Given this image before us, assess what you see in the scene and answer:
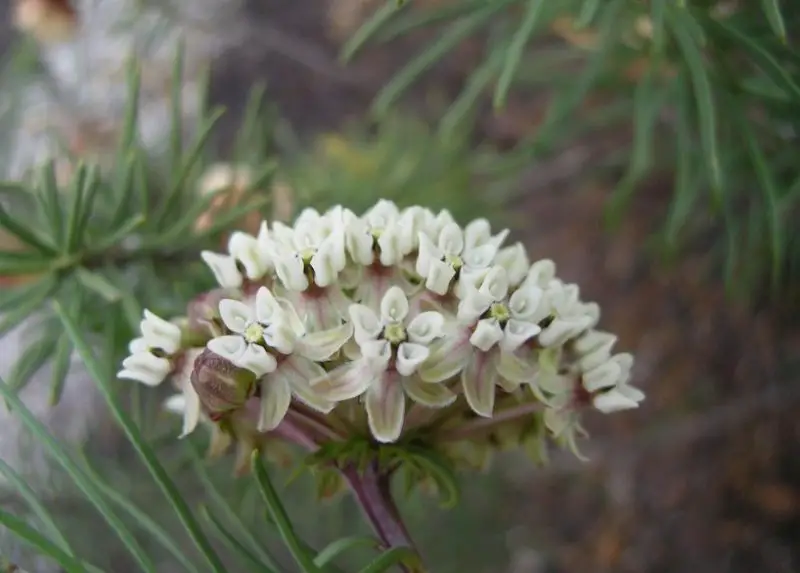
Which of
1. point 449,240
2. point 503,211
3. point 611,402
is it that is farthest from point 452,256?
point 503,211

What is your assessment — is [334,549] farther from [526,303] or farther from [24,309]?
[24,309]

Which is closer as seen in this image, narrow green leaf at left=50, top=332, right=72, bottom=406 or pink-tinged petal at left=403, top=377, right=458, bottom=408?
pink-tinged petal at left=403, top=377, right=458, bottom=408

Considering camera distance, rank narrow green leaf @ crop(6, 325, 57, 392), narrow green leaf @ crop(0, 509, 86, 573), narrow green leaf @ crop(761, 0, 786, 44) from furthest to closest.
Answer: narrow green leaf @ crop(6, 325, 57, 392) < narrow green leaf @ crop(761, 0, 786, 44) < narrow green leaf @ crop(0, 509, 86, 573)

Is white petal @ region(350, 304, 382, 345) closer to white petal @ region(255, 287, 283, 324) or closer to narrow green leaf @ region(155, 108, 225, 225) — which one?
white petal @ region(255, 287, 283, 324)

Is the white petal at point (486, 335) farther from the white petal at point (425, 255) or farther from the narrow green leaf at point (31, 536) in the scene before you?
the narrow green leaf at point (31, 536)

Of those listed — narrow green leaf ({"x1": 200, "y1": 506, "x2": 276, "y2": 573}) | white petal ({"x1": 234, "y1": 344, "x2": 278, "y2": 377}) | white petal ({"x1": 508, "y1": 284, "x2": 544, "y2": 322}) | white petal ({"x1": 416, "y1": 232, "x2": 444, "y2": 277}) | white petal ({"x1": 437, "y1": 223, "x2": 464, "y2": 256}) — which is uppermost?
white petal ({"x1": 437, "y1": 223, "x2": 464, "y2": 256})

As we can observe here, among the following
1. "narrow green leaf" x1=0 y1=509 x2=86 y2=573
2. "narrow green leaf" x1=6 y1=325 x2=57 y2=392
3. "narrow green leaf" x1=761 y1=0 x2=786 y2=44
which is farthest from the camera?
"narrow green leaf" x1=6 y1=325 x2=57 y2=392

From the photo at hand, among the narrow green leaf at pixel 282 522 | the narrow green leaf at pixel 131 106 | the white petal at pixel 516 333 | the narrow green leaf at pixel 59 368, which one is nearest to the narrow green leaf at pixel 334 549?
the narrow green leaf at pixel 282 522

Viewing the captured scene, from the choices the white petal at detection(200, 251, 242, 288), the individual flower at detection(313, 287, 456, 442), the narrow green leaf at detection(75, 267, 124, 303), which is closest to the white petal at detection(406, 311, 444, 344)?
the individual flower at detection(313, 287, 456, 442)
